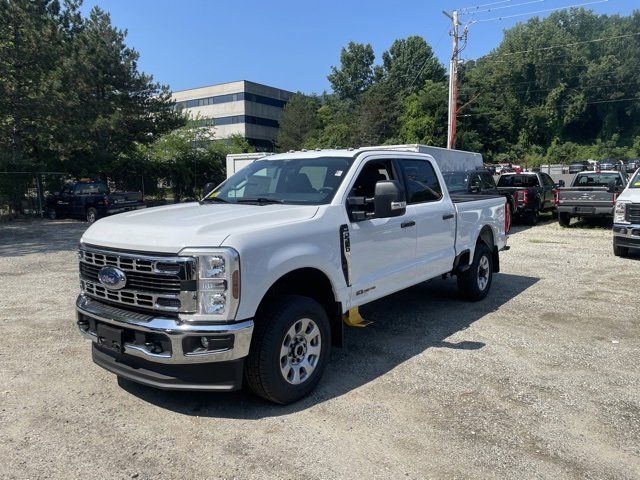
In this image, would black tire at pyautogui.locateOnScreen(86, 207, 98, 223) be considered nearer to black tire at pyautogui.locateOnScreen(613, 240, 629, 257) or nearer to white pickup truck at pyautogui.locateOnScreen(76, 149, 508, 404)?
white pickup truck at pyautogui.locateOnScreen(76, 149, 508, 404)

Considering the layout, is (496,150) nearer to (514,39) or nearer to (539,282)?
(514,39)

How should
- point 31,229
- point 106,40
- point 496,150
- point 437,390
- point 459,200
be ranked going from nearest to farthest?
point 437,390
point 459,200
point 31,229
point 106,40
point 496,150

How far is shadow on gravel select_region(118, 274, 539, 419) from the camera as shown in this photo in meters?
3.96

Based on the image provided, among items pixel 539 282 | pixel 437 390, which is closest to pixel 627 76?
pixel 539 282

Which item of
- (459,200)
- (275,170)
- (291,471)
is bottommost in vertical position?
(291,471)

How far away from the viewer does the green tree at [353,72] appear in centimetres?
8469

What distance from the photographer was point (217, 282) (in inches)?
132

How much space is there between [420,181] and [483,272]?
217 cm

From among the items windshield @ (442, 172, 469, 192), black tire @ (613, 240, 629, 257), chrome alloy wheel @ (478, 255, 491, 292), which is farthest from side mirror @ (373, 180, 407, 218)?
windshield @ (442, 172, 469, 192)

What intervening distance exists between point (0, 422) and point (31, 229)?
616 inches

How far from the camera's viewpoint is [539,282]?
8.42 m

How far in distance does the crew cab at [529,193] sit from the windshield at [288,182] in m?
13.2

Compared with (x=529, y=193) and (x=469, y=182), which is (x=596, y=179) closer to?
(x=529, y=193)

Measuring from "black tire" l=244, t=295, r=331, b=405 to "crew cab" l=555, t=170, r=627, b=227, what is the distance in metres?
13.7
